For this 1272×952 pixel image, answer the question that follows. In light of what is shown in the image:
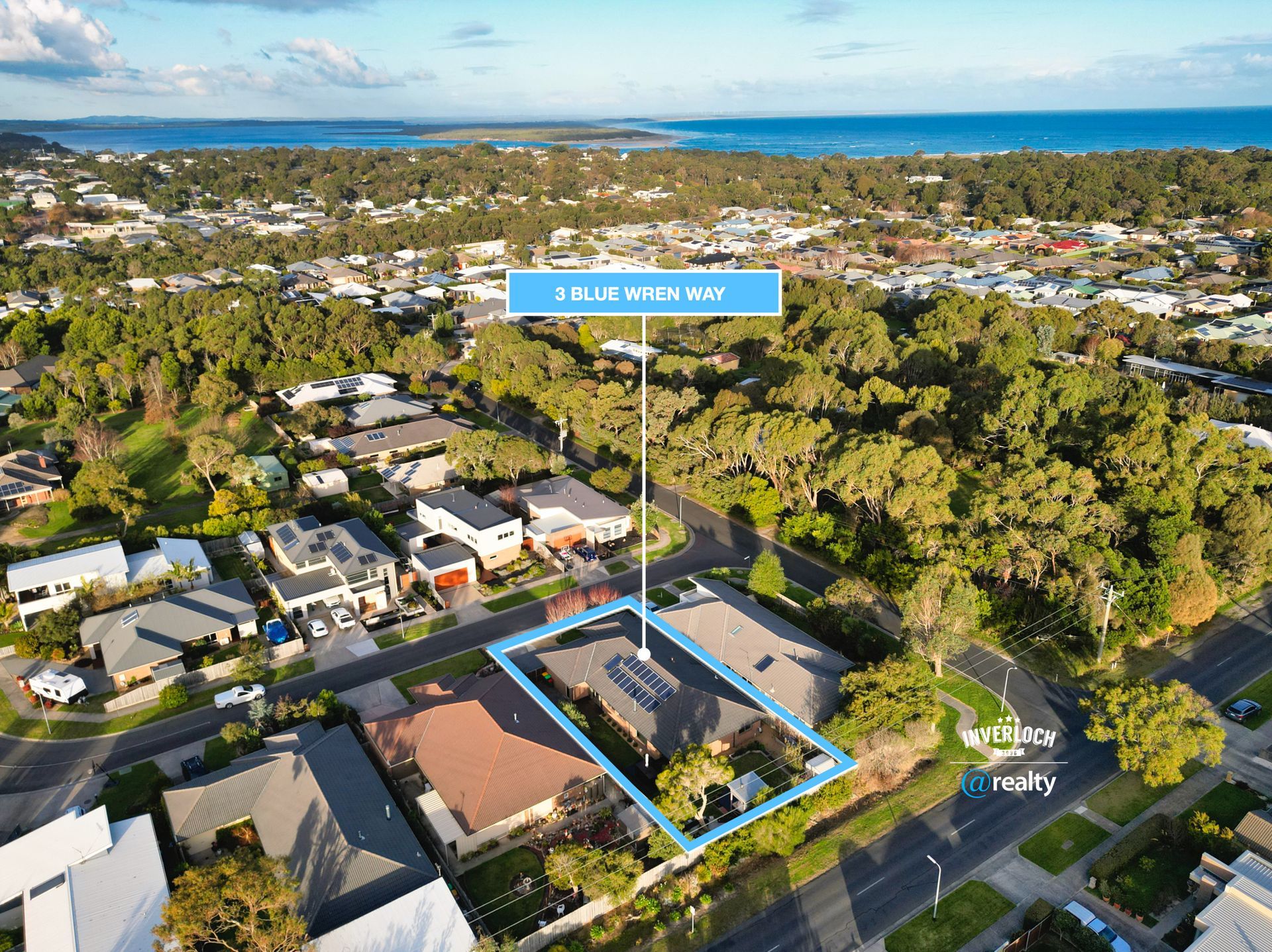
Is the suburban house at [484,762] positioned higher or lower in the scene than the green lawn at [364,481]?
lower

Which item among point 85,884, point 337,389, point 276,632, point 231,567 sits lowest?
point 276,632

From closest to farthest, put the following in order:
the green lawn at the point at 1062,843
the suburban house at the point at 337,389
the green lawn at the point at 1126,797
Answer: the green lawn at the point at 1062,843 → the green lawn at the point at 1126,797 → the suburban house at the point at 337,389

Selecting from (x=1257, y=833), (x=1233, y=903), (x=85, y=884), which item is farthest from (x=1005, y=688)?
(x=85, y=884)

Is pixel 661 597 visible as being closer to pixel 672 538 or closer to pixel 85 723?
pixel 672 538

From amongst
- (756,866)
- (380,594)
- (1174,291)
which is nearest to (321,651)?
(380,594)

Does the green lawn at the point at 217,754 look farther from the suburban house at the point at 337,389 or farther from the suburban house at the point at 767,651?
the suburban house at the point at 337,389

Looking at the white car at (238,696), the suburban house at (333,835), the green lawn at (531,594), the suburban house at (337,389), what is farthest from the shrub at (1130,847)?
the suburban house at (337,389)

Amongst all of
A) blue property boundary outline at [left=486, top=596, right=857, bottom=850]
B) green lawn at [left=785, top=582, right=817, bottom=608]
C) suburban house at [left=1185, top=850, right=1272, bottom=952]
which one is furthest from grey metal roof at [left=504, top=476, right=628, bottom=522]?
suburban house at [left=1185, top=850, right=1272, bottom=952]
